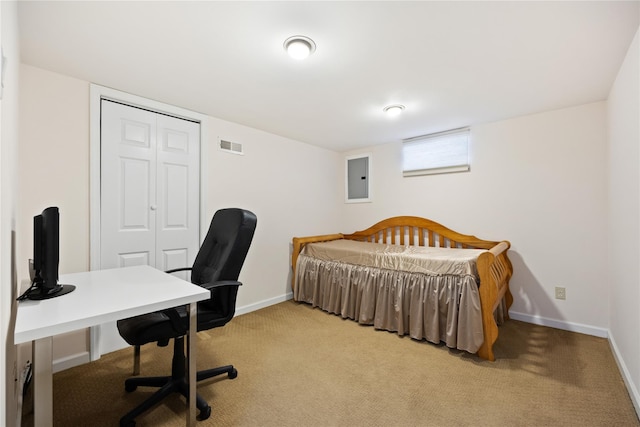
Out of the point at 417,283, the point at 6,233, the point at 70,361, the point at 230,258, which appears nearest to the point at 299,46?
the point at 230,258

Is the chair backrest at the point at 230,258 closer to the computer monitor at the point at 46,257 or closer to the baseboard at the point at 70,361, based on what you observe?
the computer monitor at the point at 46,257

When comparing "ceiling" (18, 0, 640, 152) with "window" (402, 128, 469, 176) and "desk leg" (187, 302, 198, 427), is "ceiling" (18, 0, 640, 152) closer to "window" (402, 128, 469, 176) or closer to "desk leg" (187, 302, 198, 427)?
A: "window" (402, 128, 469, 176)

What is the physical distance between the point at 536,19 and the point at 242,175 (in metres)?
2.64

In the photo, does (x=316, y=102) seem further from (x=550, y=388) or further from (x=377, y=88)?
(x=550, y=388)

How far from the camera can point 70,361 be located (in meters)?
2.04

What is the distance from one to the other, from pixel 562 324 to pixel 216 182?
3.62m

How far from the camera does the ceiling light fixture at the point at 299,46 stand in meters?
1.60

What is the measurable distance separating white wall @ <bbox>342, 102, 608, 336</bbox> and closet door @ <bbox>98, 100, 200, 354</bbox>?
9.21 feet

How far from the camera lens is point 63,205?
2018 millimetres

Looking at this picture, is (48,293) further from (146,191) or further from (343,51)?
(343,51)

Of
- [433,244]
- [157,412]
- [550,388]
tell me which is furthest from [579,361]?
[157,412]

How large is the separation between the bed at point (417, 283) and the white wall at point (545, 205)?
0.20 metres

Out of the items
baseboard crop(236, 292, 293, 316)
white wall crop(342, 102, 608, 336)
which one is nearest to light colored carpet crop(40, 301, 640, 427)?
white wall crop(342, 102, 608, 336)

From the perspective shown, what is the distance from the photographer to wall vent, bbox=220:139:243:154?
2.96 meters
